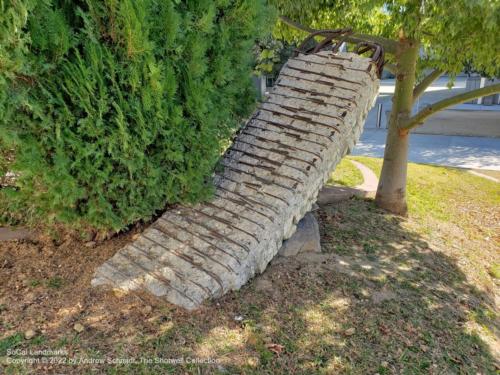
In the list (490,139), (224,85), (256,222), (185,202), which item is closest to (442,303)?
(256,222)

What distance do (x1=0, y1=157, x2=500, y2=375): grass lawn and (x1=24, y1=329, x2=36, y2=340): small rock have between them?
1.0 inches

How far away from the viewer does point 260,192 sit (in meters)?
3.60

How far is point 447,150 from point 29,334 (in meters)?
11.9

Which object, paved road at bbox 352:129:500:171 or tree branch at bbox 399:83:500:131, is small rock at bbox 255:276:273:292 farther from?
paved road at bbox 352:129:500:171

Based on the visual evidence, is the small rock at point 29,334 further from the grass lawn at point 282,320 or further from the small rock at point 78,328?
the small rock at point 78,328

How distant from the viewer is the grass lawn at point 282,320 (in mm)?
2465

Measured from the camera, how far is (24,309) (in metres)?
2.76

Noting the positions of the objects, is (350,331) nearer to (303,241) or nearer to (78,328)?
(303,241)

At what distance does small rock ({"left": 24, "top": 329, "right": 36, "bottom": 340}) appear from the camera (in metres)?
2.49

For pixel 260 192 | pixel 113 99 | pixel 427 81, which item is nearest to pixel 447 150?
pixel 427 81

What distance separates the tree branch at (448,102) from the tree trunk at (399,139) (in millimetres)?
202

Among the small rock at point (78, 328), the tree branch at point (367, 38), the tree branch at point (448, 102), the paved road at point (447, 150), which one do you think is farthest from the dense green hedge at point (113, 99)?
the paved road at point (447, 150)

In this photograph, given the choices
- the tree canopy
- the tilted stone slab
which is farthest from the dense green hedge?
the tree canopy

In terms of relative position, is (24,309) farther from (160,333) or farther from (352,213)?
(352,213)
